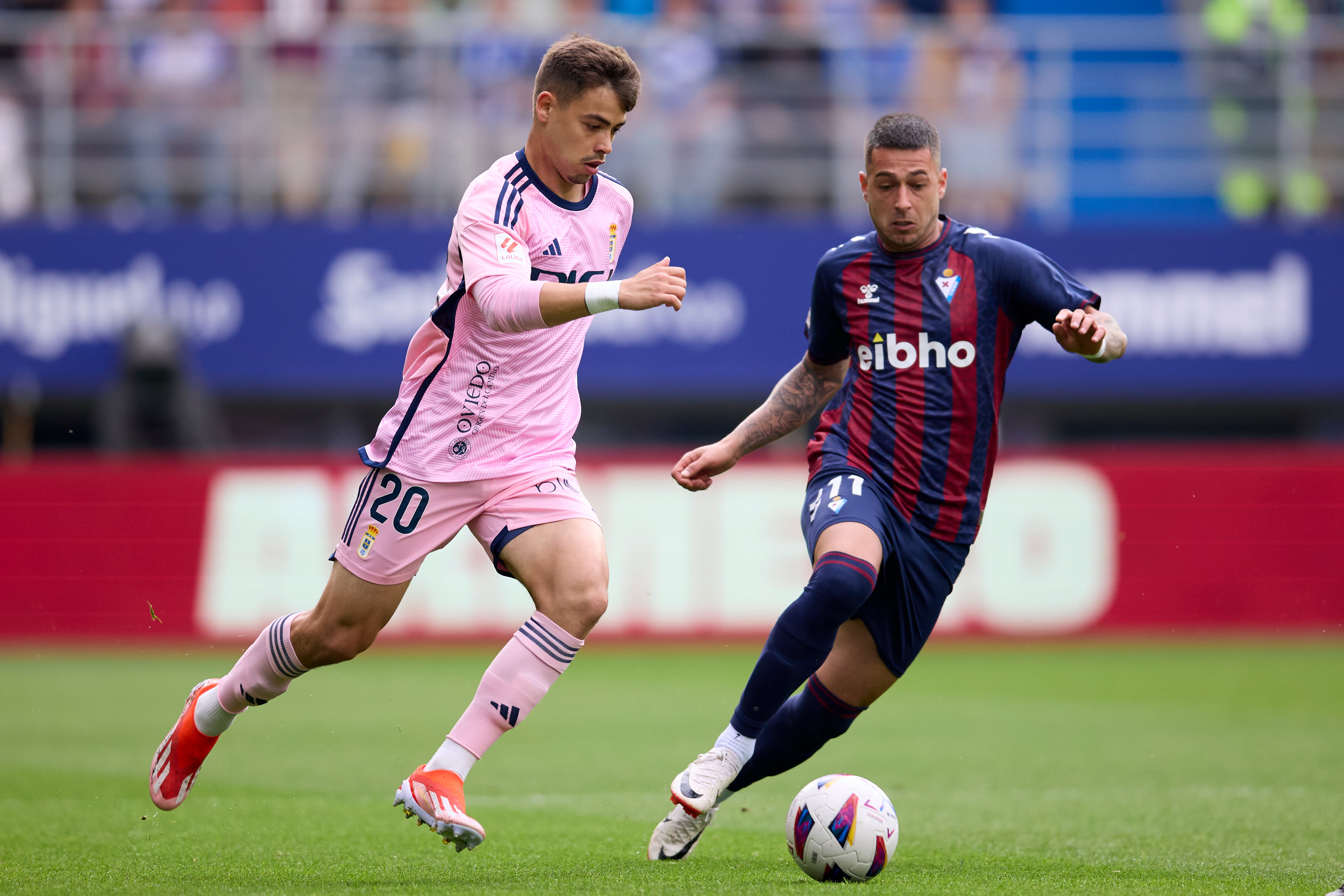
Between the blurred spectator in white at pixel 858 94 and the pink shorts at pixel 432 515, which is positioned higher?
the blurred spectator in white at pixel 858 94

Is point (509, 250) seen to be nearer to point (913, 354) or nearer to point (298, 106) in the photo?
point (913, 354)

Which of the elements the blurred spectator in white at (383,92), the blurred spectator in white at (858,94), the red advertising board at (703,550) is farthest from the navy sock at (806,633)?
the blurred spectator in white at (383,92)

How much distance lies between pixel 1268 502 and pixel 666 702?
574cm

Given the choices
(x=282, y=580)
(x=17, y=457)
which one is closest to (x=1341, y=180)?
(x=282, y=580)

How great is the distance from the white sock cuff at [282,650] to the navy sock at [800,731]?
1453 millimetres

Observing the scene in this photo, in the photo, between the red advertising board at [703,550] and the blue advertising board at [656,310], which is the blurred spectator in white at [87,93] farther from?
the red advertising board at [703,550]

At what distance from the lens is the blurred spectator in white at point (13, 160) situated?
1295 centimetres

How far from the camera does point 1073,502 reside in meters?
12.5

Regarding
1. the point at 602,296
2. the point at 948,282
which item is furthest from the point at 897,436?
the point at 602,296

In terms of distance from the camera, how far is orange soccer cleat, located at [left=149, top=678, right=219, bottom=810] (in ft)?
17.2

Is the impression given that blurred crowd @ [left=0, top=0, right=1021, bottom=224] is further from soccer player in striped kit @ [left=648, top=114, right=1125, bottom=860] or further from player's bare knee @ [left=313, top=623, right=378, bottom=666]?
player's bare knee @ [left=313, top=623, right=378, bottom=666]

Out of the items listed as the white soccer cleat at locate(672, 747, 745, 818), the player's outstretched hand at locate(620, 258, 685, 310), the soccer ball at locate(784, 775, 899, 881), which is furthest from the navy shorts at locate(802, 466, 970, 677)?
the player's outstretched hand at locate(620, 258, 685, 310)

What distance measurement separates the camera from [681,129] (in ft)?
43.8

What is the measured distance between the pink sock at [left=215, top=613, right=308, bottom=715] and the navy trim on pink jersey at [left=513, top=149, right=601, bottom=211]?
1.54 meters
